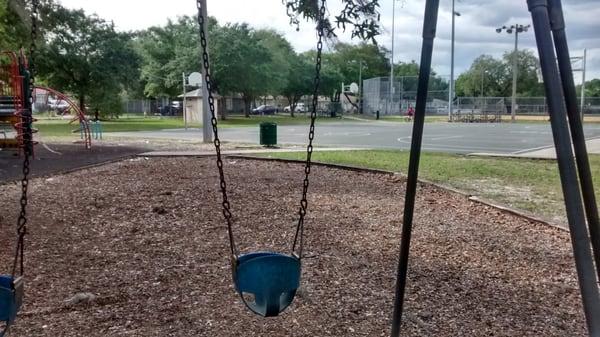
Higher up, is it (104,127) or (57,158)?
(104,127)

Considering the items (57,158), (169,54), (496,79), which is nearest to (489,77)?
(496,79)

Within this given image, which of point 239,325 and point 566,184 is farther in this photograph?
point 239,325

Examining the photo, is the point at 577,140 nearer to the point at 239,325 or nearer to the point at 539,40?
the point at 539,40

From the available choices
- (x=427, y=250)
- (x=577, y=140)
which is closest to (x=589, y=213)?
(x=577, y=140)

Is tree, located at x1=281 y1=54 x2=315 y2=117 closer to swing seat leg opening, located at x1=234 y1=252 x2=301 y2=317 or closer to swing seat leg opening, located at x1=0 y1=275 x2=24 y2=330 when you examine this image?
swing seat leg opening, located at x1=234 y1=252 x2=301 y2=317

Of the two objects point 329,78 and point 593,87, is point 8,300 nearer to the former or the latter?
point 329,78

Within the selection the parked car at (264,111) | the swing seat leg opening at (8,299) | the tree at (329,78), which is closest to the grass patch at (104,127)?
the swing seat leg opening at (8,299)

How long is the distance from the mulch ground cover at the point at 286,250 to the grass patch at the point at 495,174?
0.76 metres

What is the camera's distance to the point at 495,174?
33.2 ft

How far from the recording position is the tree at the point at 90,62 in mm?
32344

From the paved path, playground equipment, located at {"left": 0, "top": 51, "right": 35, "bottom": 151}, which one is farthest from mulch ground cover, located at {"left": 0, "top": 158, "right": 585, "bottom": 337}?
the paved path

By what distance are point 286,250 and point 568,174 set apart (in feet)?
9.72

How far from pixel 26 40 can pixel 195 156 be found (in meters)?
7.76

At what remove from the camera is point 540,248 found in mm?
4965
